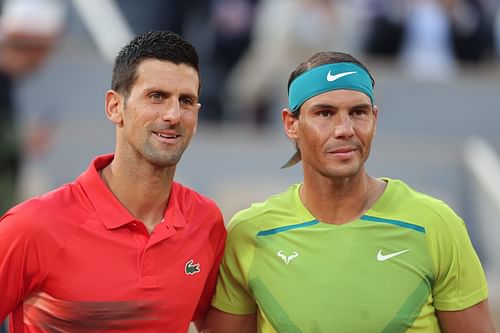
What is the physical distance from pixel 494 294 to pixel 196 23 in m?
4.45

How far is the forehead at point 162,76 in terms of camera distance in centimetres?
528

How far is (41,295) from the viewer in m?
5.17

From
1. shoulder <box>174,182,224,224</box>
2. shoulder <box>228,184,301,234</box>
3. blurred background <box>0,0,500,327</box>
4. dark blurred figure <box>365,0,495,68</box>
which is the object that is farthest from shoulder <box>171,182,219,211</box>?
dark blurred figure <box>365,0,495,68</box>

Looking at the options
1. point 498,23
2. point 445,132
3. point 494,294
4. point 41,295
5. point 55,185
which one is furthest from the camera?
point 498,23

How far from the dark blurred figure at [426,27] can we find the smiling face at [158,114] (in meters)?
6.90

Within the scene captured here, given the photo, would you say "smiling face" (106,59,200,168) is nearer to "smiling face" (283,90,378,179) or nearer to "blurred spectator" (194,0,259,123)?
"smiling face" (283,90,378,179)

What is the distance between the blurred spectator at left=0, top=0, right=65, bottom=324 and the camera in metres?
8.75

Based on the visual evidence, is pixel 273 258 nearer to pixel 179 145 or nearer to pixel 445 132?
pixel 179 145

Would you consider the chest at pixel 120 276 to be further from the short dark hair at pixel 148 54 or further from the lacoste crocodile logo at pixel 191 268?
the short dark hair at pixel 148 54

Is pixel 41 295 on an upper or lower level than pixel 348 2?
lower

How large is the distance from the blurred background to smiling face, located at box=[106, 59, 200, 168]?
5.17m

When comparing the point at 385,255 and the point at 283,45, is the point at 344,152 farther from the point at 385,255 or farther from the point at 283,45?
the point at 283,45

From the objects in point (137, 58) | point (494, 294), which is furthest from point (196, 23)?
point (137, 58)

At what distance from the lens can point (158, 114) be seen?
525 cm
